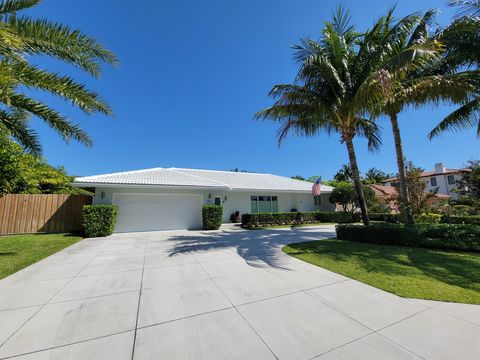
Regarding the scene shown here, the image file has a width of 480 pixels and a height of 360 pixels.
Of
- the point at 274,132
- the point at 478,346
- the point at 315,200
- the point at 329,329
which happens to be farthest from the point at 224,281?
the point at 315,200

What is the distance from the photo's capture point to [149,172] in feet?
56.0

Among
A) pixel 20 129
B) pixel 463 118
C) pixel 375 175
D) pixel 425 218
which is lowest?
pixel 425 218

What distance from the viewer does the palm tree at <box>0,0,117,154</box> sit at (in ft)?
18.5

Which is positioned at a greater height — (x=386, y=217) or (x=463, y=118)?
(x=463, y=118)

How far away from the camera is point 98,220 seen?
11.5m

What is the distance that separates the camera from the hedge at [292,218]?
15.9 m

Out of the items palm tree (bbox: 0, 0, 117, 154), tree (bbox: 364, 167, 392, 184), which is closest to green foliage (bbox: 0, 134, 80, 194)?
palm tree (bbox: 0, 0, 117, 154)

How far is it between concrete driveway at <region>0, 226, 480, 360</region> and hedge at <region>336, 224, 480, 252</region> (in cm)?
487

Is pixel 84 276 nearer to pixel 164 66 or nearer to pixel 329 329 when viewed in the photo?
pixel 329 329

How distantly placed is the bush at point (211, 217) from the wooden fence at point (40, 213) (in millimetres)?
7292

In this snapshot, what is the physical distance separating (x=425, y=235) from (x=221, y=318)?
8.38 metres

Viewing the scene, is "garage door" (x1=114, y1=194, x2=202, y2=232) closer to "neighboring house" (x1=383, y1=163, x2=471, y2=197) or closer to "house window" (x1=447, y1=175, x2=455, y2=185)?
"neighboring house" (x1=383, y1=163, x2=471, y2=197)

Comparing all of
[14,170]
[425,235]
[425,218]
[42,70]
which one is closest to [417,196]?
[425,218]

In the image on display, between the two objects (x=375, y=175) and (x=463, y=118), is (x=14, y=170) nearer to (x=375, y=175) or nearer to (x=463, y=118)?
(x=463, y=118)
